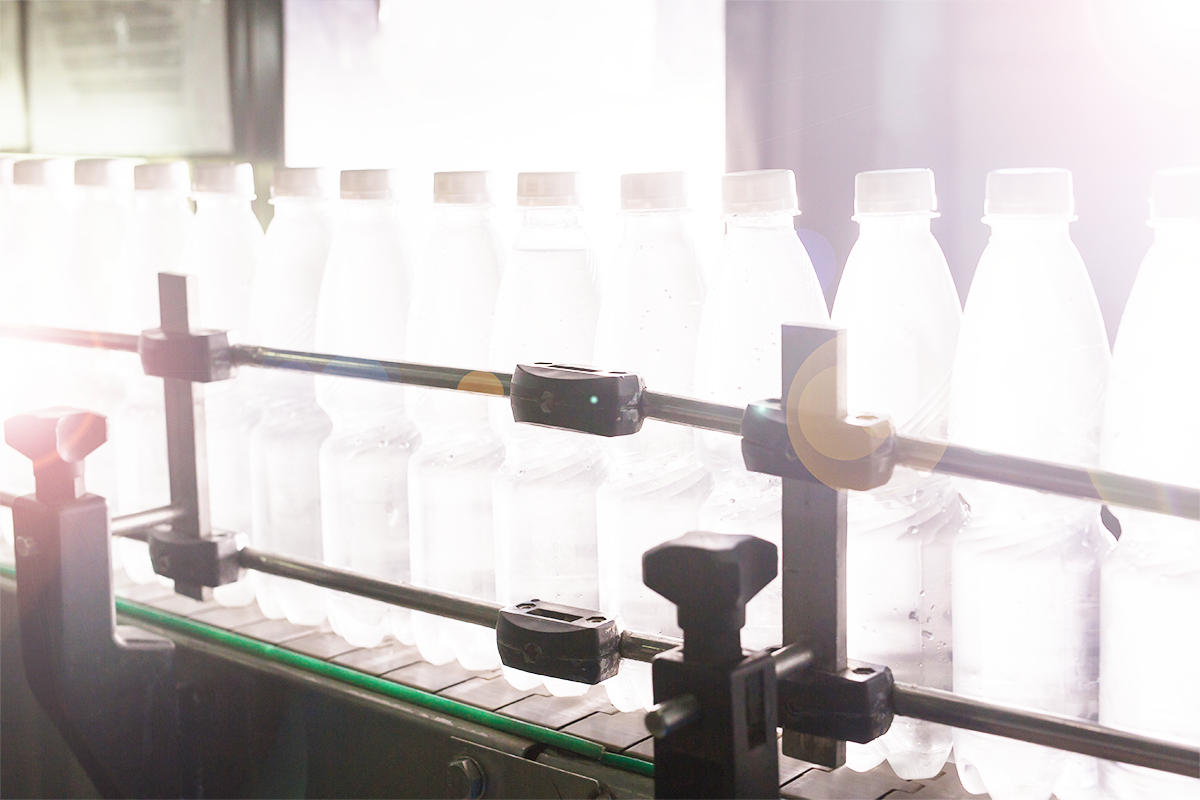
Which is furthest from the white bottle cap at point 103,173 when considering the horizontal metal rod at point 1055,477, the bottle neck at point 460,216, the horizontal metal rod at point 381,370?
the horizontal metal rod at point 1055,477

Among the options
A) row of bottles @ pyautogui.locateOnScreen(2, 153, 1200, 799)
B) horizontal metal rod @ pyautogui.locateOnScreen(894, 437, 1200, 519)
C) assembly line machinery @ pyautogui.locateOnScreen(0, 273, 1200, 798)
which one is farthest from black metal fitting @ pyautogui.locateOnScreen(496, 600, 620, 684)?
horizontal metal rod @ pyautogui.locateOnScreen(894, 437, 1200, 519)

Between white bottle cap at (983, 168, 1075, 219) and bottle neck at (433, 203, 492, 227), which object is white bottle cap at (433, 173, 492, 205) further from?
white bottle cap at (983, 168, 1075, 219)

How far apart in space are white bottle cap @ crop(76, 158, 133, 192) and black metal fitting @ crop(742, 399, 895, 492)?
2.69ft

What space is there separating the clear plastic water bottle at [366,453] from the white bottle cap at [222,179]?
6.2 inches

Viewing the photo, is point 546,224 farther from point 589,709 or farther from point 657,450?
point 589,709

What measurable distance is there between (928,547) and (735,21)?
1.90 feet

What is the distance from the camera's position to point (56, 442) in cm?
83

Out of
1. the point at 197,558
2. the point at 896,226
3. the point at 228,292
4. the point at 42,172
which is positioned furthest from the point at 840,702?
the point at 42,172

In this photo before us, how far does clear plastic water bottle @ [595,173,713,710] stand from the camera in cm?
76

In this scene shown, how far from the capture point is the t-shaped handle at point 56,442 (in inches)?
32.4

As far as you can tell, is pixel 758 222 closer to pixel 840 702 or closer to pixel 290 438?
pixel 840 702

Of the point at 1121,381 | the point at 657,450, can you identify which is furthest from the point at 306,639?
the point at 1121,381

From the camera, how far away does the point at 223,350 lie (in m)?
0.90

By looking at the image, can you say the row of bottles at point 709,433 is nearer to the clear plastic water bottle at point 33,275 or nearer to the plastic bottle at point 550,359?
the plastic bottle at point 550,359
